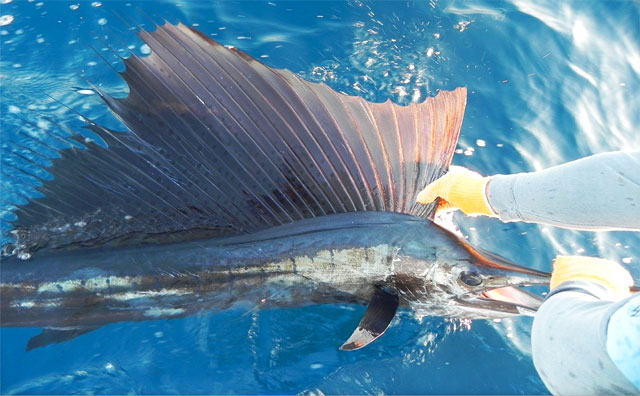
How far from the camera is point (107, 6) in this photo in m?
4.22

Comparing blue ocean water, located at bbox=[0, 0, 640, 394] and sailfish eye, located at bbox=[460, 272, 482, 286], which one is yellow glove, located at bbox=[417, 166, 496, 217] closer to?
sailfish eye, located at bbox=[460, 272, 482, 286]

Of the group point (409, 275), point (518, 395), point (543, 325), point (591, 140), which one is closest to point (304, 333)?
point (409, 275)

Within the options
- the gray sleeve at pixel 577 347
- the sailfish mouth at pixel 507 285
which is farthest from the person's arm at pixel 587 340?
the sailfish mouth at pixel 507 285

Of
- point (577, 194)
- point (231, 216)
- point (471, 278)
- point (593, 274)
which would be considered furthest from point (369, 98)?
point (593, 274)

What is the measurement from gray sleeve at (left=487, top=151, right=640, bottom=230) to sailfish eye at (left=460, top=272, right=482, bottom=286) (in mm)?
344

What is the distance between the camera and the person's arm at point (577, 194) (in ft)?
6.36

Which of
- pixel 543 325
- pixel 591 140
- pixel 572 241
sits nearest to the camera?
pixel 543 325

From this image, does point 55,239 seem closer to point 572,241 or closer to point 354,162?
point 354,162

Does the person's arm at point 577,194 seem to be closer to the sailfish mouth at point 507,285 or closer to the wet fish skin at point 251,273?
the sailfish mouth at point 507,285

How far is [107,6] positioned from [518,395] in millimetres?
3936

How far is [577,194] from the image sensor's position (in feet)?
6.70

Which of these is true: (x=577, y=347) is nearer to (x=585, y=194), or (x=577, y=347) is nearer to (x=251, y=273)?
(x=585, y=194)

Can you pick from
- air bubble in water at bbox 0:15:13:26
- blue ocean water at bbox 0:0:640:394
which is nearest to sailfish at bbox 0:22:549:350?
blue ocean water at bbox 0:0:640:394

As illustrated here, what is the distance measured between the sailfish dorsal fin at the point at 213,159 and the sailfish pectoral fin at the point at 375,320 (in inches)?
17.2
